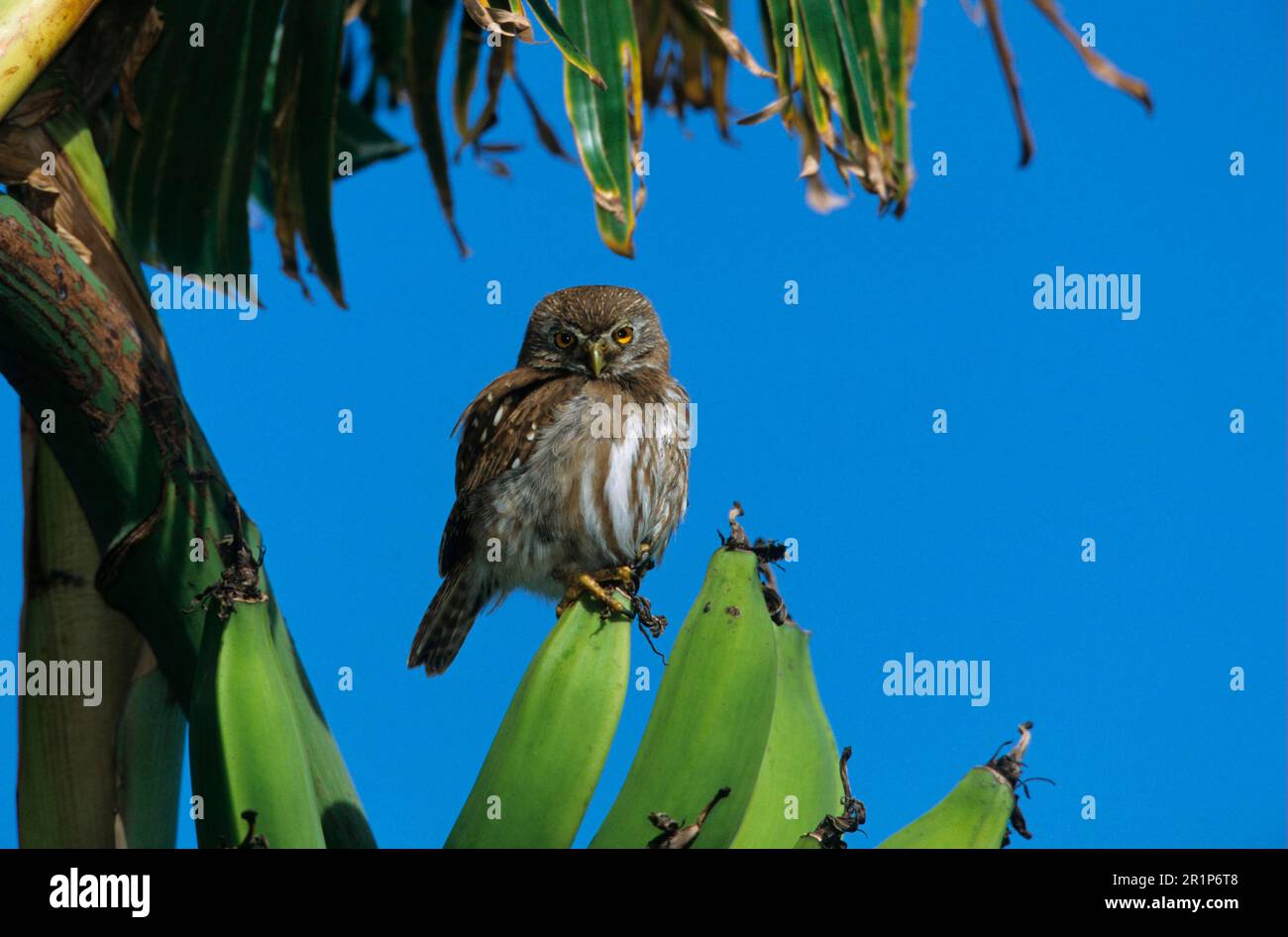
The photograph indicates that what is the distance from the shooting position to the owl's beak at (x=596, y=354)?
175 inches

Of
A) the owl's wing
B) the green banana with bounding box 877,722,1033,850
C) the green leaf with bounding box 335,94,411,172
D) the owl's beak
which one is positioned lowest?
the green banana with bounding box 877,722,1033,850

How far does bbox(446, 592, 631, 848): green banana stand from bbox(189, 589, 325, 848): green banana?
0.36 m

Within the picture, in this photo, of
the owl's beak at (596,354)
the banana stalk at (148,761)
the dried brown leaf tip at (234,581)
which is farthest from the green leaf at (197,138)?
the dried brown leaf tip at (234,581)

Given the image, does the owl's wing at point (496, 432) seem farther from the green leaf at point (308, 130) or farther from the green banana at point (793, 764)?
the green banana at point (793, 764)

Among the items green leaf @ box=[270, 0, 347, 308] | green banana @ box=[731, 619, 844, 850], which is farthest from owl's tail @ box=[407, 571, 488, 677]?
green banana @ box=[731, 619, 844, 850]

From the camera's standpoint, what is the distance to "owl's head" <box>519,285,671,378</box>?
4.57 meters

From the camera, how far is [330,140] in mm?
4363

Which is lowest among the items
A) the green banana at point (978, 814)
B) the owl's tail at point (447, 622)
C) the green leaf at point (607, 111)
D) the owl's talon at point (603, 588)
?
the green banana at point (978, 814)

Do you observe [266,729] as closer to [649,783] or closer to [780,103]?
[649,783]

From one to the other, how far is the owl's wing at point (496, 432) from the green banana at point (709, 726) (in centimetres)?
162

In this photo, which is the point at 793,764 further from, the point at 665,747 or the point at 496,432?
the point at 496,432

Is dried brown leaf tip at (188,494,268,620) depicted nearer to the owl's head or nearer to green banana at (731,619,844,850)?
green banana at (731,619,844,850)

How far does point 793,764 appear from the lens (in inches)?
119
